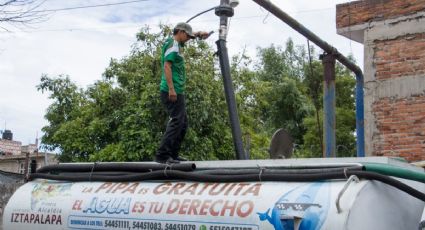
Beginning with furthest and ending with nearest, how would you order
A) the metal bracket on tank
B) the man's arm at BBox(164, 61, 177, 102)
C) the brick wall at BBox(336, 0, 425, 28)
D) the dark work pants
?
the brick wall at BBox(336, 0, 425, 28) < the man's arm at BBox(164, 61, 177, 102) < the dark work pants < the metal bracket on tank

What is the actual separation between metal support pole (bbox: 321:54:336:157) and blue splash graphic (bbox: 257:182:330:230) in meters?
4.88

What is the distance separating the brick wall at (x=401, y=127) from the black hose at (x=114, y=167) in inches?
234

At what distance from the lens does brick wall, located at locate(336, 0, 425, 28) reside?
30.9ft

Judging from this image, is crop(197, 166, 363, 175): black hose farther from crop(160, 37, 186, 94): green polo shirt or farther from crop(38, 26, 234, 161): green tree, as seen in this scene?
Answer: crop(38, 26, 234, 161): green tree


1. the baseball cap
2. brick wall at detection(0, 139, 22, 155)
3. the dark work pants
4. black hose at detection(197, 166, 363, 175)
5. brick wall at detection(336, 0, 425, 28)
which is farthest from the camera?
brick wall at detection(0, 139, 22, 155)

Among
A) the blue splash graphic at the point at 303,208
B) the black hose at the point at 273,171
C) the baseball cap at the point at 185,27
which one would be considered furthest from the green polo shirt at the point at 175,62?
the blue splash graphic at the point at 303,208

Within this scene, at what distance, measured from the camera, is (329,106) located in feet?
27.8

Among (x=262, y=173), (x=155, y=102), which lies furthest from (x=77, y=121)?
(x=262, y=173)

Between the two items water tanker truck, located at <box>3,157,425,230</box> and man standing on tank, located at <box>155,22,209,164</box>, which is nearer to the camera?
water tanker truck, located at <box>3,157,425,230</box>

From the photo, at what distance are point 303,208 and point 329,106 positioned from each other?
5482mm

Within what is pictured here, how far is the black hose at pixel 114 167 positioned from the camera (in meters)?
4.15

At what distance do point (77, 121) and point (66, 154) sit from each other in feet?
3.34

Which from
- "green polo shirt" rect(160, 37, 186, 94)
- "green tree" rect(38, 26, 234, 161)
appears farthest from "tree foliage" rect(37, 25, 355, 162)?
"green polo shirt" rect(160, 37, 186, 94)

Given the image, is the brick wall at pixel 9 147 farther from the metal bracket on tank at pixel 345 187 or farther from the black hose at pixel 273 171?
the metal bracket on tank at pixel 345 187
